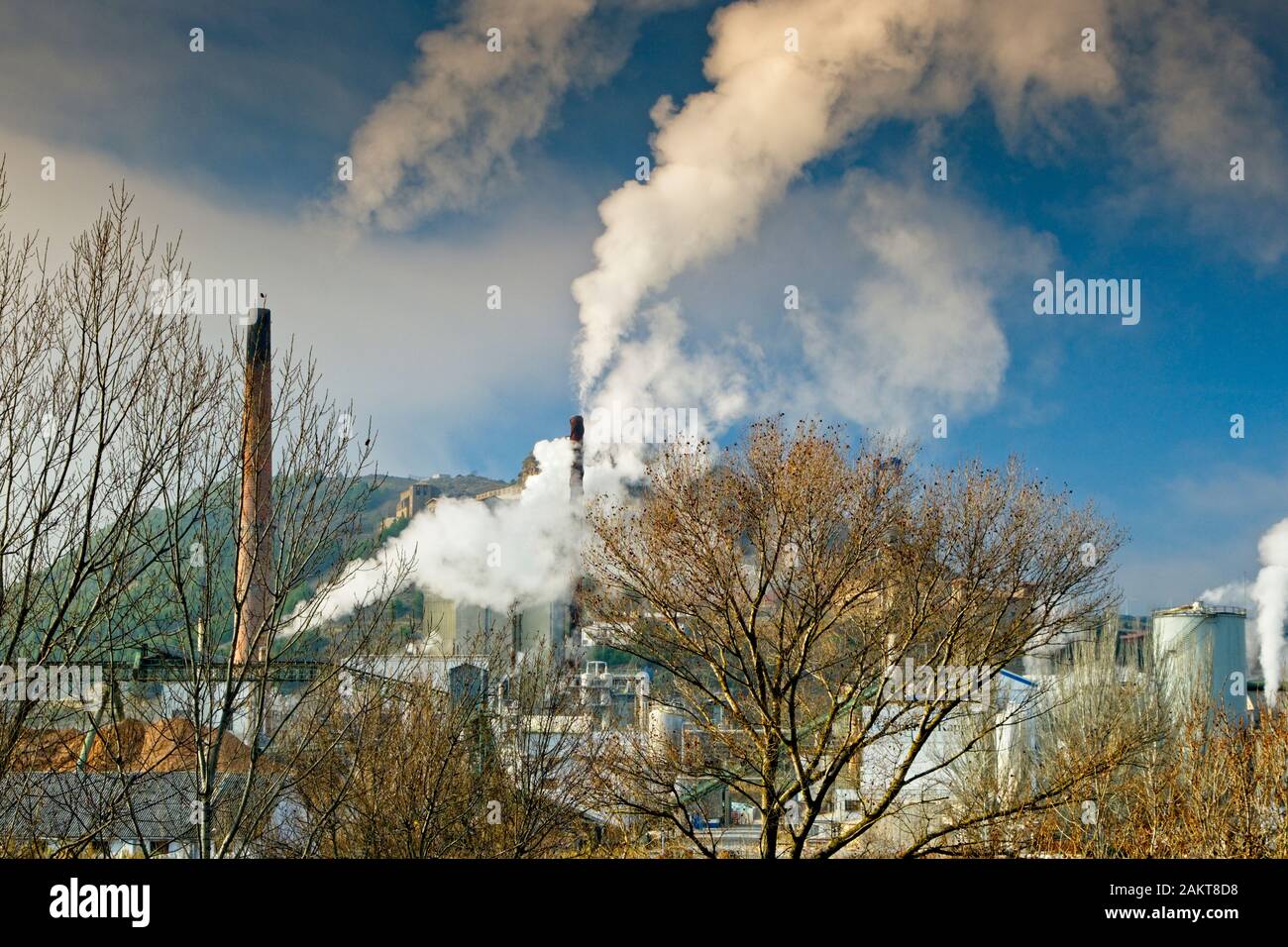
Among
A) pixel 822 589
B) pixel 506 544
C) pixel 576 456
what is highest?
pixel 576 456

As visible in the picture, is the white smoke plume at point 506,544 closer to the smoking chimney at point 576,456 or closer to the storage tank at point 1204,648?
the smoking chimney at point 576,456

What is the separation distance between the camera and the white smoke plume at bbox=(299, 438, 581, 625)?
139ft

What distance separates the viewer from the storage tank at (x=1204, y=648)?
28375 mm

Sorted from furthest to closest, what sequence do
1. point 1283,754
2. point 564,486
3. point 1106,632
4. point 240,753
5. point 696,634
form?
point 564,486
point 1106,632
point 240,753
point 696,634
point 1283,754

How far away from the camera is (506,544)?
45.4m

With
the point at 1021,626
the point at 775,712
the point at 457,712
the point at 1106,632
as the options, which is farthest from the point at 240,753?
the point at 1106,632

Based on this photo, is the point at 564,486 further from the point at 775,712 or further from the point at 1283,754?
the point at 1283,754

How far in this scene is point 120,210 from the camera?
787 cm

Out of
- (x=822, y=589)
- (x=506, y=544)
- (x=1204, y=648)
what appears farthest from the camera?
(x=506, y=544)

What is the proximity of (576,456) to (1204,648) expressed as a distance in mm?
23285

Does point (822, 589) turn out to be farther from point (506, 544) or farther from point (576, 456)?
point (506, 544)

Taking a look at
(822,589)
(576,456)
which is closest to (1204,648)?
(822,589)

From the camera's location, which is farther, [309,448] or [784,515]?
[784,515]
